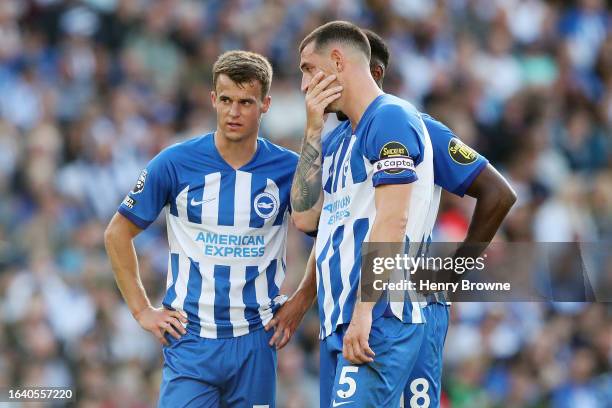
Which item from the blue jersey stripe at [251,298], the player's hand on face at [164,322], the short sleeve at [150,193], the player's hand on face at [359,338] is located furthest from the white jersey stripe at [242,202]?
the player's hand on face at [359,338]

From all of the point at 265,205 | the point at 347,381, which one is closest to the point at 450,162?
the point at 265,205

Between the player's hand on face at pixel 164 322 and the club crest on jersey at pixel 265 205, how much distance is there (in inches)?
28.2

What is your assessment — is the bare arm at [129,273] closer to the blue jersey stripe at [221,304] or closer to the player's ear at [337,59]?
the blue jersey stripe at [221,304]

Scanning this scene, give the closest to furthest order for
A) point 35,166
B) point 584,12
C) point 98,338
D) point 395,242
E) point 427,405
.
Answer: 1. point 395,242
2. point 427,405
3. point 98,338
4. point 35,166
5. point 584,12

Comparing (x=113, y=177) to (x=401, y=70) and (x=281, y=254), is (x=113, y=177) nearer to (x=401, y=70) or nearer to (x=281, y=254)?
(x=401, y=70)

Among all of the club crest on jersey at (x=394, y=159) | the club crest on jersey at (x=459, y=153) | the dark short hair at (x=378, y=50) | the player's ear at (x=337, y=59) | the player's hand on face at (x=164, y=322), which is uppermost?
the dark short hair at (x=378, y=50)

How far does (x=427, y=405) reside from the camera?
619cm

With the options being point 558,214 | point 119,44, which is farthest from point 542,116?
point 119,44

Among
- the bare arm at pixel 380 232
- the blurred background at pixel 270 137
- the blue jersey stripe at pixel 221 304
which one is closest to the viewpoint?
the bare arm at pixel 380 232

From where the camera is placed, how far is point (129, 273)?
677 centimetres

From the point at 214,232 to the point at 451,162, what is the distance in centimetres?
136

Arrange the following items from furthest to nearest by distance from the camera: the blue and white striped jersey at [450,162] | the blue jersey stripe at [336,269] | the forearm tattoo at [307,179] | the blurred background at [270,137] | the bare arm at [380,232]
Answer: the blurred background at [270,137]
the blue and white striped jersey at [450,162]
the forearm tattoo at [307,179]
the blue jersey stripe at [336,269]
the bare arm at [380,232]

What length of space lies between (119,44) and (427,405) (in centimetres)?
842

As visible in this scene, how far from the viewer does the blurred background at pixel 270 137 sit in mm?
11156
